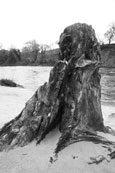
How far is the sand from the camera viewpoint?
2.08 meters

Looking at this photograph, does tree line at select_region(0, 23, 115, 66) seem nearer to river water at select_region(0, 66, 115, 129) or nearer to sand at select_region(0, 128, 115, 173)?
river water at select_region(0, 66, 115, 129)

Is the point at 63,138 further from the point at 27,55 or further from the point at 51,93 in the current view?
the point at 27,55

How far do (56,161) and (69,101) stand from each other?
34.3 inches

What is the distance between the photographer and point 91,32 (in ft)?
9.05

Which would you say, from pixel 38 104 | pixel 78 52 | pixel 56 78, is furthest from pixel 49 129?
pixel 78 52

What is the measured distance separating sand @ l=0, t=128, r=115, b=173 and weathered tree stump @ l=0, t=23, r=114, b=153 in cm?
13

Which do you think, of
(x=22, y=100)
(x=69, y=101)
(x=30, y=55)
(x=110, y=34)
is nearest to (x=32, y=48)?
(x=30, y=55)

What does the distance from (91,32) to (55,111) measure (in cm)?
141

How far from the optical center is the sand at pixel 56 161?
208 cm

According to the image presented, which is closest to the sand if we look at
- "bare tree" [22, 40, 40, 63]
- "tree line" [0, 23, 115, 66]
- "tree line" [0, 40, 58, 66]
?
"tree line" [0, 23, 115, 66]

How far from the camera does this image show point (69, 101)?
2.59 meters

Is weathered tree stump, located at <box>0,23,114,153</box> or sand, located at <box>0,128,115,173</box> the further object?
weathered tree stump, located at <box>0,23,114,153</box>

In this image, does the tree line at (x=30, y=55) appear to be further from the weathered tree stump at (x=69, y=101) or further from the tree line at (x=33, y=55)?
the weathered tree stump at (x=69, y=101)

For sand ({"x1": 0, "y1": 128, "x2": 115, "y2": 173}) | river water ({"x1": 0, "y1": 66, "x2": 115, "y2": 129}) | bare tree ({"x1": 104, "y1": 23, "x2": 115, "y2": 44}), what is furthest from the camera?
bare tree ({"x1": 104, "y1": 23, "x2": 115, "y2": 44})
